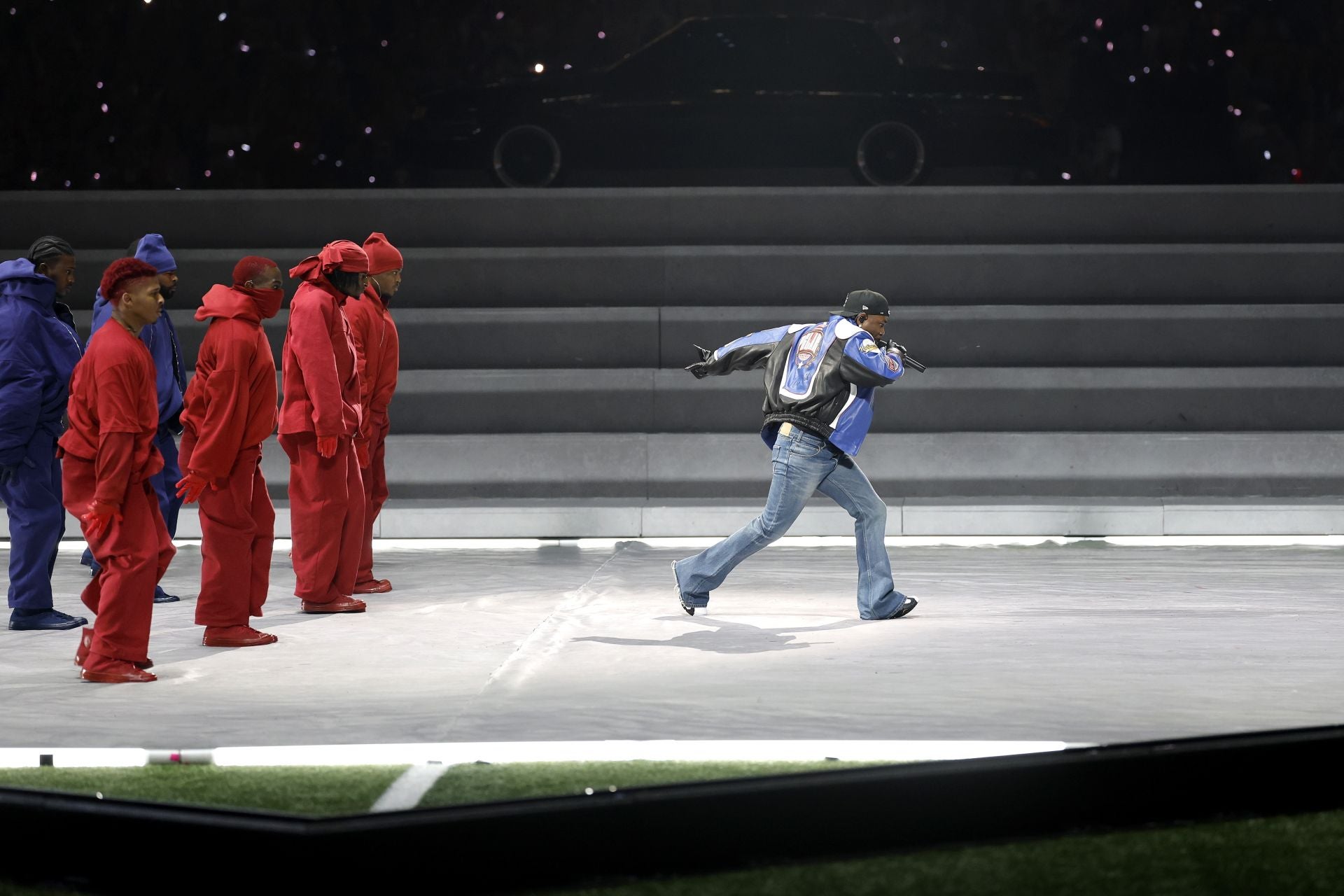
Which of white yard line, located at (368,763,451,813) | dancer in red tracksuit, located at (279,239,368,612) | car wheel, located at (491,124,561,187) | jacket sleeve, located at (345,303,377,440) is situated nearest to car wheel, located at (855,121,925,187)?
car wheel, located at (491,124,561,187)

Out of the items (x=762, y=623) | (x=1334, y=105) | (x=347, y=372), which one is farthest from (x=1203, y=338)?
(x=347, y=372)

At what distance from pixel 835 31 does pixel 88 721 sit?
42.7 feet

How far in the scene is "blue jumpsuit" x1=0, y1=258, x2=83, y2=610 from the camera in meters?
8.56

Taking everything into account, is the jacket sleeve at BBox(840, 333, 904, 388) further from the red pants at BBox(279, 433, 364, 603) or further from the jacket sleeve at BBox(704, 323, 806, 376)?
the red pants at BBox(279, 433, 364, 603)

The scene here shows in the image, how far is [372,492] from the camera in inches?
398

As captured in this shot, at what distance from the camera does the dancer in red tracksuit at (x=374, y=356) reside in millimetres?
9672

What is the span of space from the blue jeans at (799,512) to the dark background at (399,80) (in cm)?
1031

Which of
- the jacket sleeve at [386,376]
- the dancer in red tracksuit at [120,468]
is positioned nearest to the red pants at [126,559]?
the dancer in red tracksuit at [120,468]

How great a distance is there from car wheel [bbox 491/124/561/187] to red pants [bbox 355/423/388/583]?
26.0 ft

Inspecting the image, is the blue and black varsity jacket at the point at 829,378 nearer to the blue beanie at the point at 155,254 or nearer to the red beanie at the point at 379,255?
the red beanie at the point at 379,255

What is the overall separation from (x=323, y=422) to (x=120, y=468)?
2.03 meters

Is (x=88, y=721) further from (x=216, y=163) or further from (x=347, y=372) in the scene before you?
(x=216, y=163)

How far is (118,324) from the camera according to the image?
704cm

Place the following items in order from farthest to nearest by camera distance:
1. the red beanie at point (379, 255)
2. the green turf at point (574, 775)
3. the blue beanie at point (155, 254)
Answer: the red beanie at point (379, 255), the blue beanie at point (155, 254), the green turf at point (574, 775)
